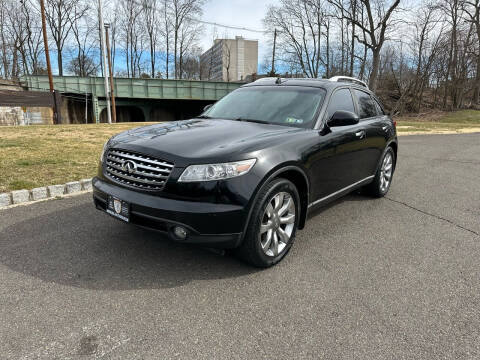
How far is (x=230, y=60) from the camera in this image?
252 feet

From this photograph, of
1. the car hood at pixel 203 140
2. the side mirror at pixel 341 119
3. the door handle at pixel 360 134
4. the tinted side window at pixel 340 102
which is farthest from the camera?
the door handle at pixel 360 134

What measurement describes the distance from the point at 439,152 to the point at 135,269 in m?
11.3

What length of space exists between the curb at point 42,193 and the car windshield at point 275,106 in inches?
99.4

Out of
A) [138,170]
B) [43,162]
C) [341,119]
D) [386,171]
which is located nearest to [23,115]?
[43,162]

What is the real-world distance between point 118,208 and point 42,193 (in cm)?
272

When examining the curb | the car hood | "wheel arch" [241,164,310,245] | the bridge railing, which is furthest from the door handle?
the bridge railing

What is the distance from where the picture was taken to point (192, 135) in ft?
10.3

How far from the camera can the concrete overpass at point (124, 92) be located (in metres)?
34.2

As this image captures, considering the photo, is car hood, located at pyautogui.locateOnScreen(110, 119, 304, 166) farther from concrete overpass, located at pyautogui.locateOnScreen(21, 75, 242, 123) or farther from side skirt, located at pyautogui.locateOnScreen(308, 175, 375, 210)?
concrete overpass, located at pyautogui.locateOnScreen(21, 75, 242, 123)

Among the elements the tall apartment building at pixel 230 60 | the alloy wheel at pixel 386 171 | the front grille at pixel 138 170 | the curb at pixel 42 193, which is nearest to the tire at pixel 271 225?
the front grille at pixel 138 170

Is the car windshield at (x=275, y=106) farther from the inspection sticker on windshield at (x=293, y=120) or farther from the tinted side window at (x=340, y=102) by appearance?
the tinted side window at (x=340, y=102)

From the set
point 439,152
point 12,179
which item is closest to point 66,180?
point 12,179

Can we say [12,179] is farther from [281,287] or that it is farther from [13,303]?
[281,287]

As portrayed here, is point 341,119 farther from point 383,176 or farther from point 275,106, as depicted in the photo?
point 383,176
